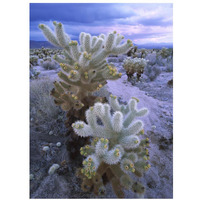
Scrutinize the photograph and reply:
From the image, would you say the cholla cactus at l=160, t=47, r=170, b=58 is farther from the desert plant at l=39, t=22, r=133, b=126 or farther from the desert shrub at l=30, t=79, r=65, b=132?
the desert plant at l=39, t=22, r=133, b=126

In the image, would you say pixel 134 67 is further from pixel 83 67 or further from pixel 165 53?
pixel 165 53

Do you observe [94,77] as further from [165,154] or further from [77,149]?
[165,154]

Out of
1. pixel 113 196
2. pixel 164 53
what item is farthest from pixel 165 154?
pixel 164 53

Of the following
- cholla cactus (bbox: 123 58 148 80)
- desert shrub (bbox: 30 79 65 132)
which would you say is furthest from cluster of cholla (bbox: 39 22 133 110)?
cholla cactus (bbox: 123 58 148 80)

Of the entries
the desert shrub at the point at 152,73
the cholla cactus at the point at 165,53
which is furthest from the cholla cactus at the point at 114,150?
the cholla cactus at the point at 165,53

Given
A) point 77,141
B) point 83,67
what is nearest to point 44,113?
point 77,141

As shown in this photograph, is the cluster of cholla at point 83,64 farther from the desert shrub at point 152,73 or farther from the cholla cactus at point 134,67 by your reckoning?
the desert shrub at point 152,73
